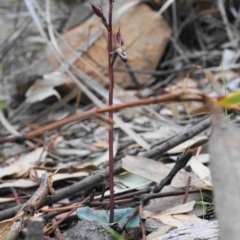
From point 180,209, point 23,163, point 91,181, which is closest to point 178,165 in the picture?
point 180,209

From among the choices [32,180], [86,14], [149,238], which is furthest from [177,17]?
[149,238]

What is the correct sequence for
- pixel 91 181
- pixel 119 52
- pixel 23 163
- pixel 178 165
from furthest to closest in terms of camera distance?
pixel 23 163, pixel 91 181, pixel 178 165, pixel 119 52

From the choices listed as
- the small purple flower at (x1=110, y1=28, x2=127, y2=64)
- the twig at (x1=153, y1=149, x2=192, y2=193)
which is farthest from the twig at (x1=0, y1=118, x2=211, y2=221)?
the small purple flower at (x1=110, y1=28, x2=127, y2=64)

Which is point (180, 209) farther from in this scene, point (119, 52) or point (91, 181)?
point (119, 52)

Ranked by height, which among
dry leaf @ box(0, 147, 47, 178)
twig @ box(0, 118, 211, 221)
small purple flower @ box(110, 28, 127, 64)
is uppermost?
small purple flower @ box(110, 28, 127, 64)

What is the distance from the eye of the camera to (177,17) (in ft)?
7.44

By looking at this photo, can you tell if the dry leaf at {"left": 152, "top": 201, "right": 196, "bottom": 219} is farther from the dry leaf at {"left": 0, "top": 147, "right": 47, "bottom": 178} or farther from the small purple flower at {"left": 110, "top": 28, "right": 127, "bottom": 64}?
the dry leaf at {"left": 0, "top": 147, "right": 47, "bottom": 178}

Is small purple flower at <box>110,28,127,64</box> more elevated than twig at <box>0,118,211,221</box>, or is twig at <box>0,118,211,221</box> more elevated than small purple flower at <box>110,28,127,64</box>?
small purple flower at <box>110,28,127,64</box>

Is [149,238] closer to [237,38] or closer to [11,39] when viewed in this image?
[237,38]

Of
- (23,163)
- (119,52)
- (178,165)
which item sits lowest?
(23,163)

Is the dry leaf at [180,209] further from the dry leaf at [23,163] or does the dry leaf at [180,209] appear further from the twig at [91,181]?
the dry leaf at [23,163]

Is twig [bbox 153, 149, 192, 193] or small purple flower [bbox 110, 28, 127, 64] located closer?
small purple flower [bbox 110, 28, 127, 64]

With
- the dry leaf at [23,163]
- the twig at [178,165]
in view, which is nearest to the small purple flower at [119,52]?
the twig at [178,165]

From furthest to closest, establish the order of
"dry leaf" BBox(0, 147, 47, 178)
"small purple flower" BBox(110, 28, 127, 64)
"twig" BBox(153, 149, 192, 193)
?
"dry leaf" BBox(0, 147, 47, 178), "twig" BBox(153, 149, 192, 193), "small purple flower" BBox(110, 28, 127, 64)
